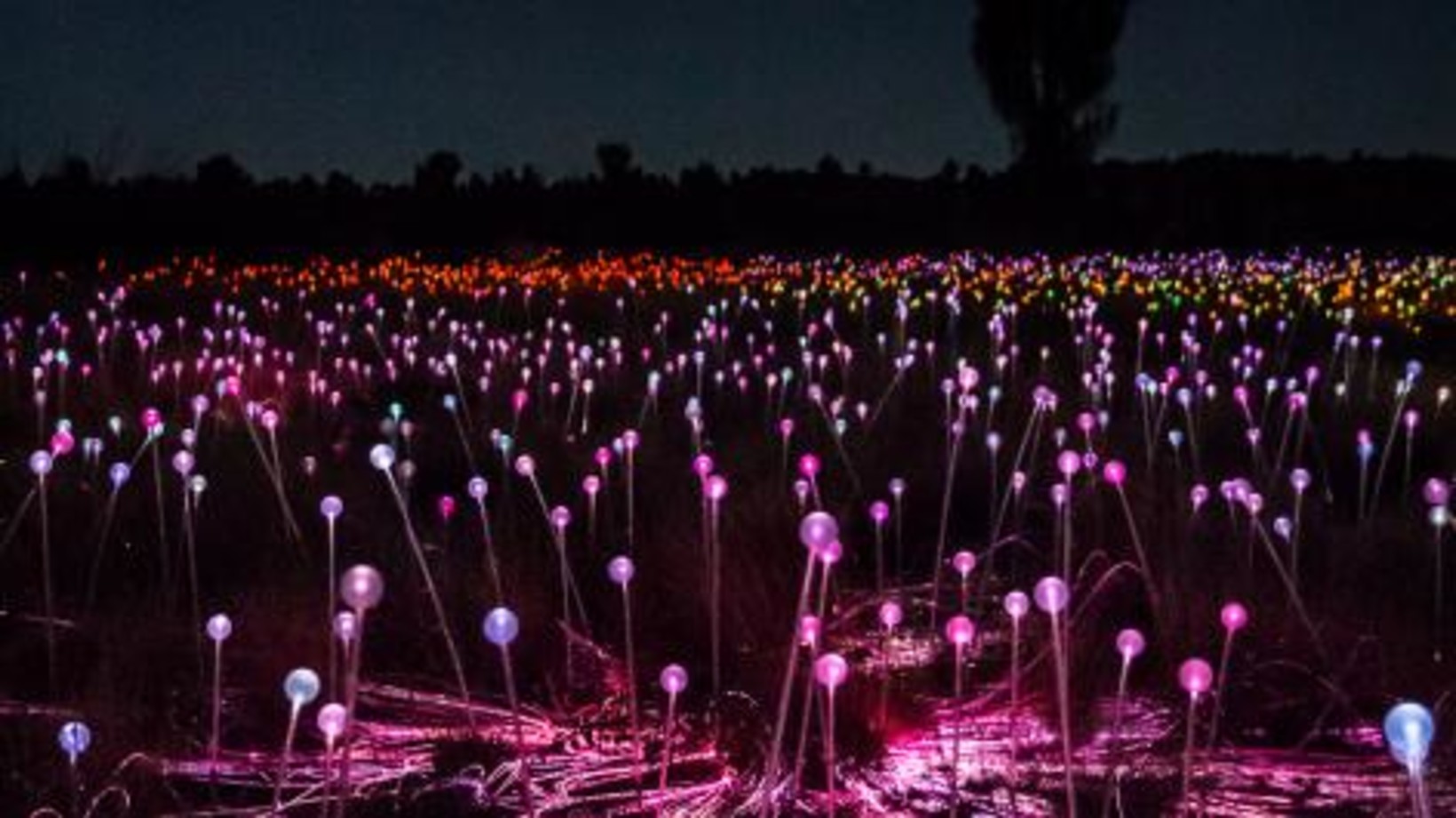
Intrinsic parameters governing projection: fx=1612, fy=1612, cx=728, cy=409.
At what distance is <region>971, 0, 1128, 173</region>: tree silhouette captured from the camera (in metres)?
24.6

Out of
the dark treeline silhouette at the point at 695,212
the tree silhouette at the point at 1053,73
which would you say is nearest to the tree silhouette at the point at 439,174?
the dark treeline silhouette at the point at 695,212

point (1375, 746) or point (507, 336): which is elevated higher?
point (507, 336)

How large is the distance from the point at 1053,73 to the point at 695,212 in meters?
7.34

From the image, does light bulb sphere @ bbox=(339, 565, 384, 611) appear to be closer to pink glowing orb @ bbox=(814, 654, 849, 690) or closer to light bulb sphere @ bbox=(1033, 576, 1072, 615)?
pink glowing orb @ bbox=(814, 654, 849, 690)

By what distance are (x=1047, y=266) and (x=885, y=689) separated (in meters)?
12.1

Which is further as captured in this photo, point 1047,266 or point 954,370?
point 1047,266

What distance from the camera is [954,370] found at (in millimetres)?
7992

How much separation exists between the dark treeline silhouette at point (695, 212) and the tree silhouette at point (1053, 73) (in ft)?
2.57

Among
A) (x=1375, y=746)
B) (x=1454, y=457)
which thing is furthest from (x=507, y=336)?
(x=1375, y=746)

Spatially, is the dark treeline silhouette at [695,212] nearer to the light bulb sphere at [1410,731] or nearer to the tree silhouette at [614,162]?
the tree silhouette at [614,162]

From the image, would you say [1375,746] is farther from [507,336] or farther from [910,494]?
[507,336]

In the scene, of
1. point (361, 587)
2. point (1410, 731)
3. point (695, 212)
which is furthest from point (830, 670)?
point (695, 212)

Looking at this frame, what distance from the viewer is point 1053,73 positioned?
→ 24703 millimetres

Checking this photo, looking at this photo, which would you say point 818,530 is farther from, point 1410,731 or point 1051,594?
point 1410,731
